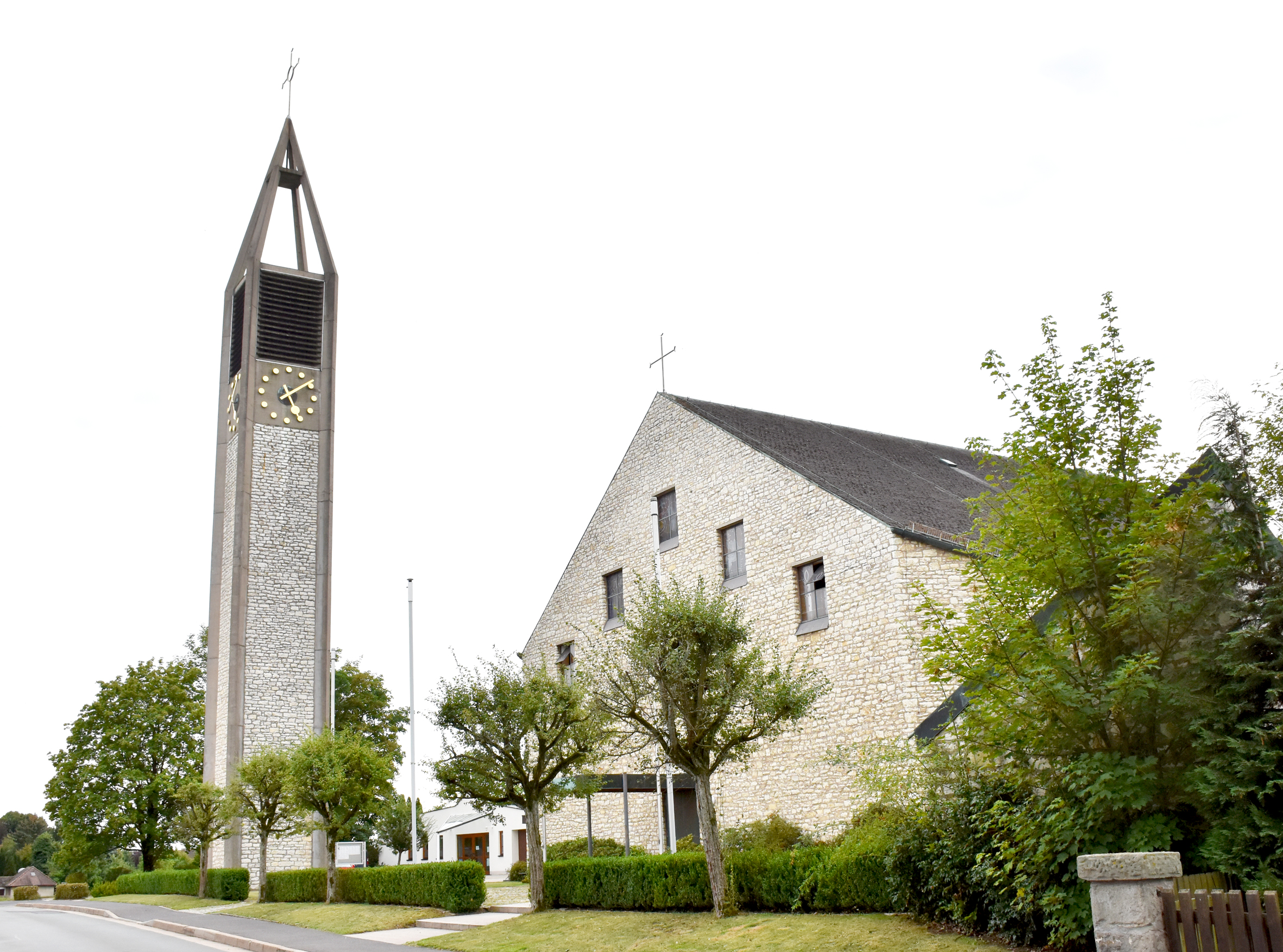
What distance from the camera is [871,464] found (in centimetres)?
2859

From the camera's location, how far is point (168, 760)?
49.0m

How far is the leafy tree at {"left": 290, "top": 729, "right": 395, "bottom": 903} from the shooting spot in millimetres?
26484

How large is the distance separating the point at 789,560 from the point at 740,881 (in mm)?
9665

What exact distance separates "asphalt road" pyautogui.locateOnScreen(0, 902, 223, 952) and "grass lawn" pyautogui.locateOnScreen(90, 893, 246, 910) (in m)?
2.47

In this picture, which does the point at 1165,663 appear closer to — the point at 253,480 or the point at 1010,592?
the point at 1010,592

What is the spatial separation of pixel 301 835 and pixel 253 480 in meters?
12.6

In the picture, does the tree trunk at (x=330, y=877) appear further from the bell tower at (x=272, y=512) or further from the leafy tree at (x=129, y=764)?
the leafy tree at (x=129, y=764)

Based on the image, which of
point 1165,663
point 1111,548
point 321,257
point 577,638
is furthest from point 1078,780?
point 321,257

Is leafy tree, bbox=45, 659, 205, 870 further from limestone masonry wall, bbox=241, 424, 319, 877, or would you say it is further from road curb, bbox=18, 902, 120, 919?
limestone masonry wall, bbox=241, 424, 319, 877

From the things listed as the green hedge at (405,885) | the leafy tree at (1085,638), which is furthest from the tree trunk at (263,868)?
the leafy tree at (1085,638)

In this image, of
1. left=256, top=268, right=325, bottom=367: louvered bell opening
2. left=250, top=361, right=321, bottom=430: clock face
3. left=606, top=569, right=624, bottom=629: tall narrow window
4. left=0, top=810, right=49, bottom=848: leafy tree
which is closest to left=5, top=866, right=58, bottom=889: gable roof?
left=0, top=810, right=49, bottom=848: leafy tree

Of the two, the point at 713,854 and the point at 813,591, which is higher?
the point at 813,591

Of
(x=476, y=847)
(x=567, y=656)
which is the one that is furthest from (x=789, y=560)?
(x=476, y=847)

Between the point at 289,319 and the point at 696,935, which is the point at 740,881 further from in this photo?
the point at 289,319
